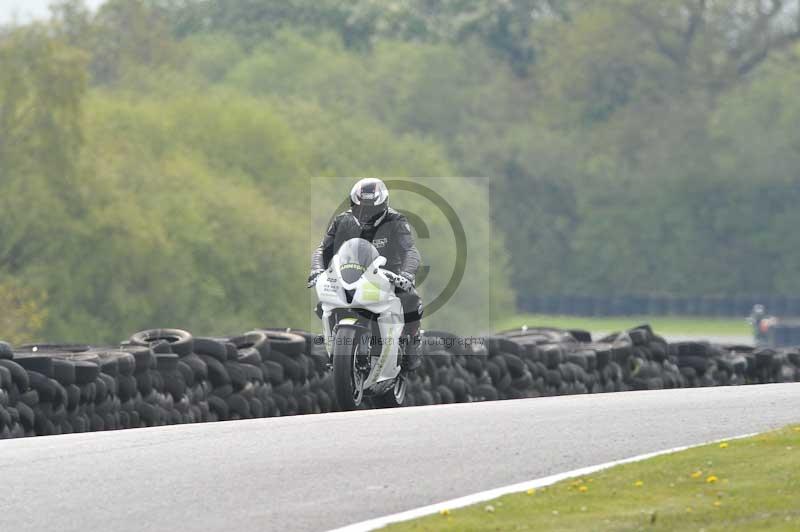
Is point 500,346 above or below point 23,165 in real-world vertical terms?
below

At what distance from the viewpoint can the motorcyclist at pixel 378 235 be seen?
46.8 ft

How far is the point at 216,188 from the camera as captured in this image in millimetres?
51375

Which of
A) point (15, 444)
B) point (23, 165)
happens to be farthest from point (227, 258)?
point (15, 444)

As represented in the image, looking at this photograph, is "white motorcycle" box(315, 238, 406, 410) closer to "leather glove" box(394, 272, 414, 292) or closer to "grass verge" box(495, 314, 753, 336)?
"leather glove" box(394, 272, 414, 292)

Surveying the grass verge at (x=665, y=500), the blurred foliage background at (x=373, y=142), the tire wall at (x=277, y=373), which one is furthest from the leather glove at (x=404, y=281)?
the blurred foliage background at (x=373, y=142)

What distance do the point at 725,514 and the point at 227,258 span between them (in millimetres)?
40765

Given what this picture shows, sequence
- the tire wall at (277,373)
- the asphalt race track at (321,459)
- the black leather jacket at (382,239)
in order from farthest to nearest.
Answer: the black leather jacket at (382,239), the tire wall at (277,373), the asphalt race track at (321,459)

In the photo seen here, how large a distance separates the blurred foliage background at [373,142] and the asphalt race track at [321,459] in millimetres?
32093

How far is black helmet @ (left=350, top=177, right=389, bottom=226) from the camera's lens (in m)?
14.2

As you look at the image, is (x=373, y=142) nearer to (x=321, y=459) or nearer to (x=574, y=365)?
(x=574, y=365)

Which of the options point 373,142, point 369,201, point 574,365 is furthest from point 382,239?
point 373,142

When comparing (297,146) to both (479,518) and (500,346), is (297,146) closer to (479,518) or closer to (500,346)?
(500,346)

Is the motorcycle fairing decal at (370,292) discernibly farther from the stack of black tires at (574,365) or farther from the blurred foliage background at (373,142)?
the blurred foliage background at (373,142)

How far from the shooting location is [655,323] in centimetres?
6881
